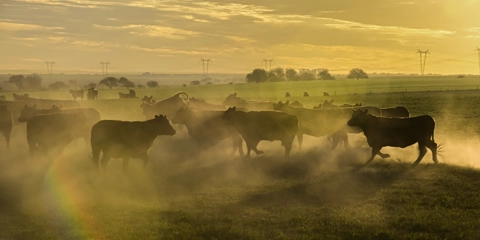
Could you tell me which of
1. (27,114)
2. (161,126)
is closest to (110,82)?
(27,114)

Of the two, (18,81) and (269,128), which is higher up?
(18,81)

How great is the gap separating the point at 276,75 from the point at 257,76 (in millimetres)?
9417

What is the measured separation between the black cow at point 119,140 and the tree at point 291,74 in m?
167

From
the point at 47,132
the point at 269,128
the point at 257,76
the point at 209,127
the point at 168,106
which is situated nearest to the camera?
the point at 269,128

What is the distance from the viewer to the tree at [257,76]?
558 feet

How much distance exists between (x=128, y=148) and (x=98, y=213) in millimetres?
4581

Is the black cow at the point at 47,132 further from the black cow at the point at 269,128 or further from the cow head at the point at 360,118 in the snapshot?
the cow head at the point at 360,118

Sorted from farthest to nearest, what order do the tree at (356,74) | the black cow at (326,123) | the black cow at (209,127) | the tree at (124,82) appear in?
the tree at (356,74) < the tree at (124,82) < the black cow at (326,123) < the black cow at (209,127)

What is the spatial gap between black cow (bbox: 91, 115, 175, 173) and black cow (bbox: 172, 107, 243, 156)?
13.9 ft

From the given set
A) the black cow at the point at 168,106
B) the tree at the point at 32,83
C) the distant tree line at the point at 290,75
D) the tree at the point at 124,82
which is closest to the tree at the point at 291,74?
the distant tree line at the point at 290,75

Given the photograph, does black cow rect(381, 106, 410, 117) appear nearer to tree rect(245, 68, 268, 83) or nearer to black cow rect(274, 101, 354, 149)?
black cow rect(274, 101, 354, 149)

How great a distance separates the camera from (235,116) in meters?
18.6

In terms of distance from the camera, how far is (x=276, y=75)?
176125mm

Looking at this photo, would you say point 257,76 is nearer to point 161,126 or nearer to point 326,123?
point 326,123
